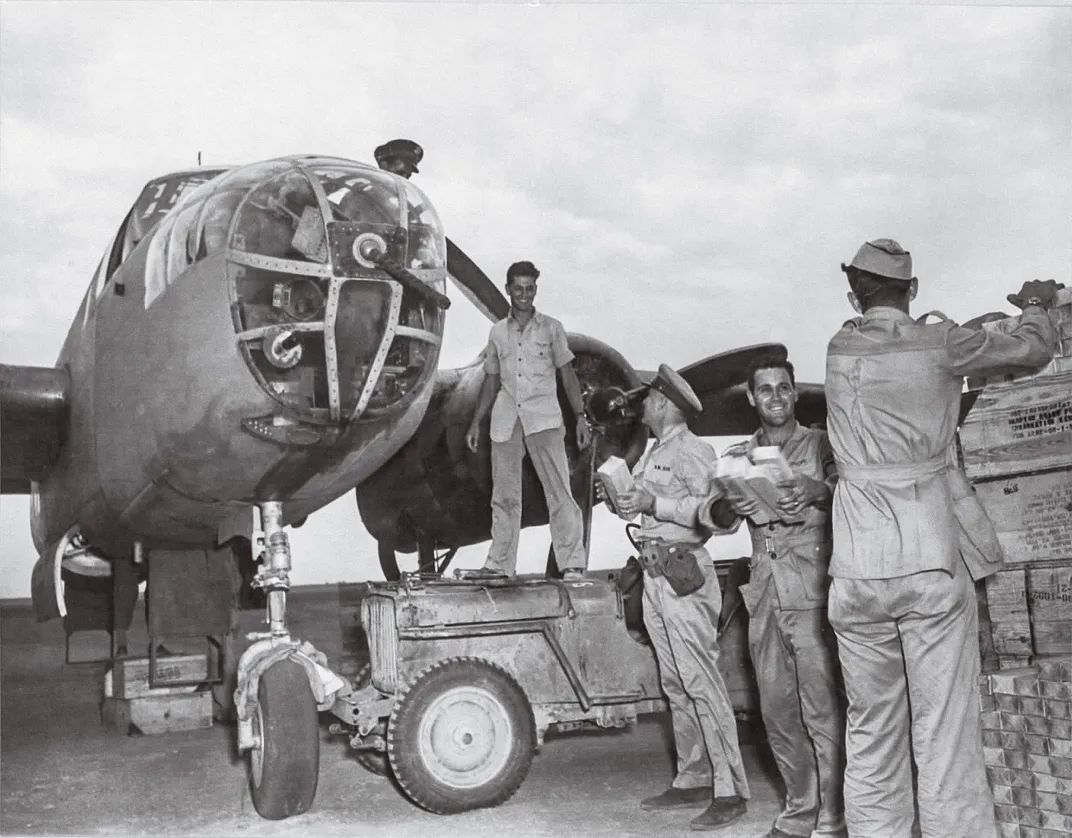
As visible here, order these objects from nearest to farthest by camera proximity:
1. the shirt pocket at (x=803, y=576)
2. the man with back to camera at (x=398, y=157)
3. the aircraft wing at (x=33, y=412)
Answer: the shirt pocket at (x=803, y=576) < the man with back to camera at (x=398, y=157) < the aircraft wing at (x=33, y=412)

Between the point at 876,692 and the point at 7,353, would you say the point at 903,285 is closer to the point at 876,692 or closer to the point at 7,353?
the point at 876,692

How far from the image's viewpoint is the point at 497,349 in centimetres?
572

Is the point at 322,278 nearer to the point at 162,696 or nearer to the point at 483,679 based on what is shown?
the point at 483,679

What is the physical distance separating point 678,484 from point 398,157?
2128 mm

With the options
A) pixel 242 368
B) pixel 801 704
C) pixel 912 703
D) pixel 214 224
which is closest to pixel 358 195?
pixel 214 224

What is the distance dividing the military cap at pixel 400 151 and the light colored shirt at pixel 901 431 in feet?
8.66

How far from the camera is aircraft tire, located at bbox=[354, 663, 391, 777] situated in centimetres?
520

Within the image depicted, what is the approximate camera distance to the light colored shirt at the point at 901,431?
123 inches

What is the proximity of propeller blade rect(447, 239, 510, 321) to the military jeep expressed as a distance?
2.61 meters

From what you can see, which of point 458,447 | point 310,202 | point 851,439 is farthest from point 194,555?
point 851,439

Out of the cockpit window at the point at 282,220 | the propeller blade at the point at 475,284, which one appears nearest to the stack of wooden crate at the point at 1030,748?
the cockpit window at the point at 282,220

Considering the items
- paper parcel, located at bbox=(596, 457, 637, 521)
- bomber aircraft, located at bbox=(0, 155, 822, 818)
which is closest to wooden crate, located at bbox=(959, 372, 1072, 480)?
bomber aircraft, located at bbox=(0, 155, 822, 818)

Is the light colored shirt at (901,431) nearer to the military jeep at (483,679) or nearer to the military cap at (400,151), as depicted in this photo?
the military jeep at (483,679)

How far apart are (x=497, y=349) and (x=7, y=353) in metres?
2.48
